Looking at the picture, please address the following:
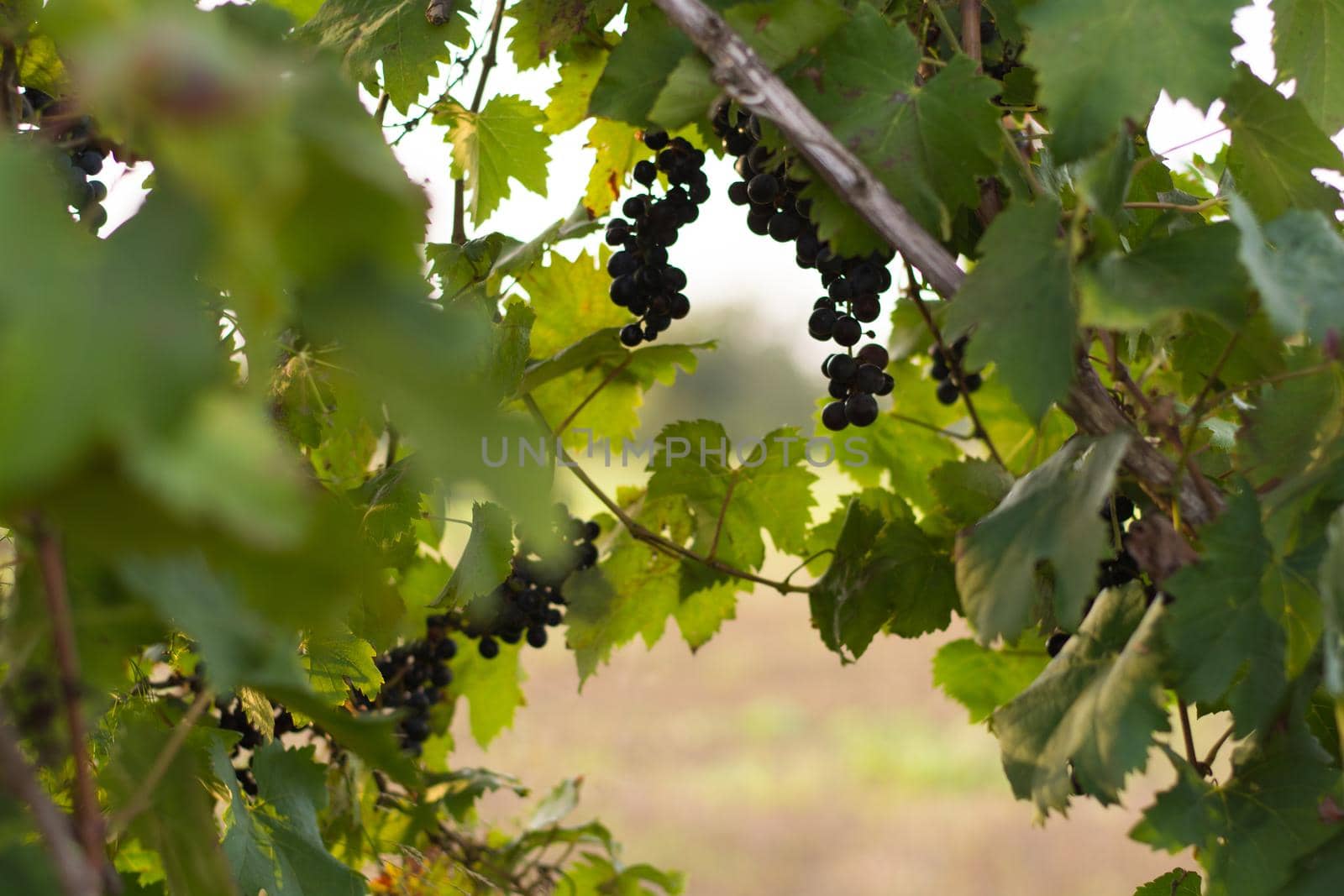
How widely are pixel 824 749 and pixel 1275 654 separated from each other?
2.20 m

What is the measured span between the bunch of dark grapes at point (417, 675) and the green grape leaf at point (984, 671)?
1.20ft

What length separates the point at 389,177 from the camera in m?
0.22

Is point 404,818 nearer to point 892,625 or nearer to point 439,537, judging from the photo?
point 439,537

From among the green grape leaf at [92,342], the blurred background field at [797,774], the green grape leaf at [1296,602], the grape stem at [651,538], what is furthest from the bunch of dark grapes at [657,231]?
the blurred background field at [797,774]

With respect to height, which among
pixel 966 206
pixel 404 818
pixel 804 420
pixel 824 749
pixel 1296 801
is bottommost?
pixel 1296 801

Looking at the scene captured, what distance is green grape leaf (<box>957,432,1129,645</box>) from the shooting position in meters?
0.41

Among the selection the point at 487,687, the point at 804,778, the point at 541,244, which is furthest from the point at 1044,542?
the point at 804,778

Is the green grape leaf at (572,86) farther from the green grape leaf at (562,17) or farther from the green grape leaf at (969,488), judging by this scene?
the green grape leaf at (969,488)

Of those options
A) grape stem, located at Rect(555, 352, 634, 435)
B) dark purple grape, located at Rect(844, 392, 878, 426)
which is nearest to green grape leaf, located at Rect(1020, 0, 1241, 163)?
dark purple grape, located at Rect(844, 392, 878, 426)

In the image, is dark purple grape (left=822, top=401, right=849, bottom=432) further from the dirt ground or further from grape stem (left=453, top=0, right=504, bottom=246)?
the dirt ground

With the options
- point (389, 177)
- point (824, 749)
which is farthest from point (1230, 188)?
point (824, 749)

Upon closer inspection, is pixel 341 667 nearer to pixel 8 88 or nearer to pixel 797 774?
pixel 8 88

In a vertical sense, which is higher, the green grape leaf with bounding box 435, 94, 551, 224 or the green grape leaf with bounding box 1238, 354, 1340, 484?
the green grape leaf with bounding box 435, 94, 551, 224

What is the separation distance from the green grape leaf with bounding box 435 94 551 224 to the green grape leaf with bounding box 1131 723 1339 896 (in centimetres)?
57
